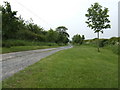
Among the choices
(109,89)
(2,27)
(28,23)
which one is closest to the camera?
(109,89)

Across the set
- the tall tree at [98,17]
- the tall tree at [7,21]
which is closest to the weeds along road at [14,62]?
the tall tree at [7,21]

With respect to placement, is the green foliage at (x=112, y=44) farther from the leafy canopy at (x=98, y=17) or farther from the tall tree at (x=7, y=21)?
the tall tree at (x=7, y=21)

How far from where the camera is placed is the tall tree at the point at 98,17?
49.9 ft

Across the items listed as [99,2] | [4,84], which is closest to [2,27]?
[4,84]

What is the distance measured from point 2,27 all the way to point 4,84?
1233 centimetres

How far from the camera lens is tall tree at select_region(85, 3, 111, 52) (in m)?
15.2

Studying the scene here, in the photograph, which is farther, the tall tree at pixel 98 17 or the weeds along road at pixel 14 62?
the tall tree at pixel 98 17

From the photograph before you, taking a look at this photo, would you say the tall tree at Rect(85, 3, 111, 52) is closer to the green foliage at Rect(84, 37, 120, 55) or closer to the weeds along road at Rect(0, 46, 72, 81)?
the green foliage at Rect(84, 37, 120, 55)

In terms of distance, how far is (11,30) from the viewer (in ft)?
46.5

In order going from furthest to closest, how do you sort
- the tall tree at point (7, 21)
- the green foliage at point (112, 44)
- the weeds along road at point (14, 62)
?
the green foliage at point (112, 44) → the tall tree at point (7, 21) → the weeds along road at point (14, 62)

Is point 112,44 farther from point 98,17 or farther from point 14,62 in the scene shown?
point 14,62

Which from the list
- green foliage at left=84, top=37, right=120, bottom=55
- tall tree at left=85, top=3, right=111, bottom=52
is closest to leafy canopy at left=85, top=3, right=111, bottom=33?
tall tree at left=85, top=3, right=111, bottom=52

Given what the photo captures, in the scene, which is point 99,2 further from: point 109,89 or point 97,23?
point 109,89

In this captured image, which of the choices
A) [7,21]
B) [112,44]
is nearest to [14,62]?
[7,21]
